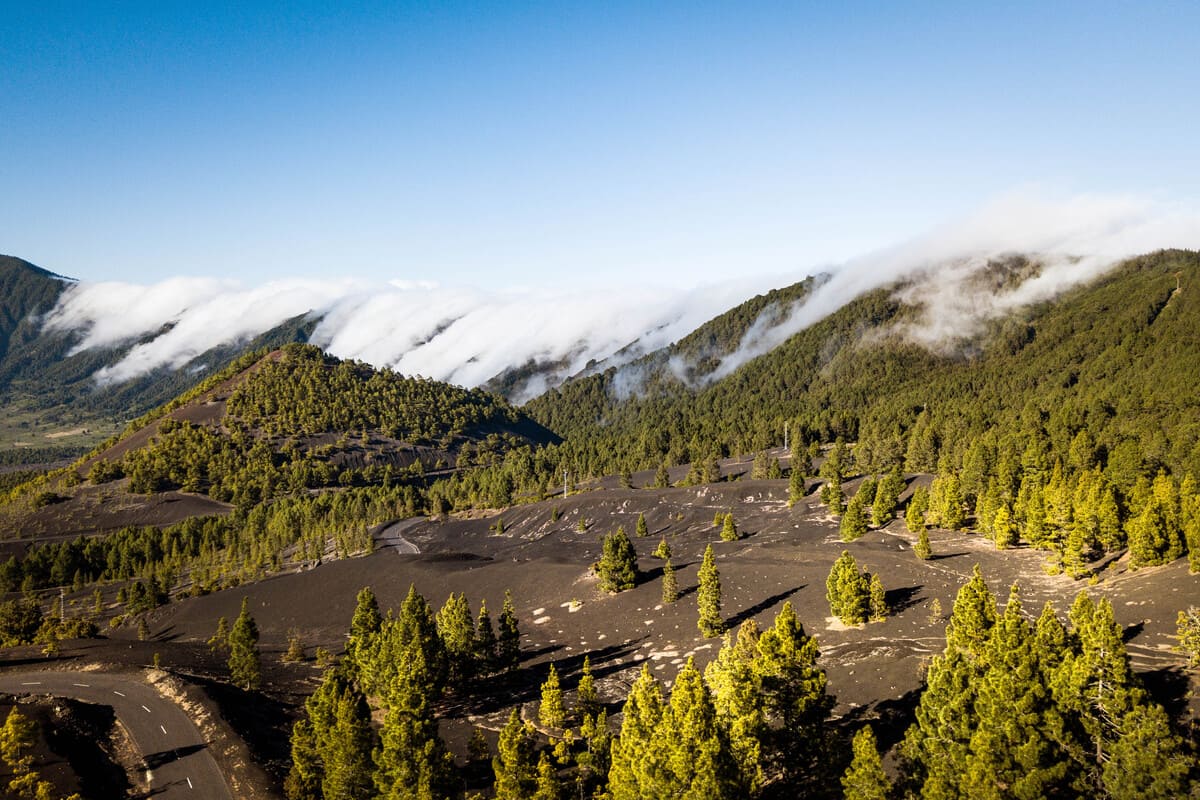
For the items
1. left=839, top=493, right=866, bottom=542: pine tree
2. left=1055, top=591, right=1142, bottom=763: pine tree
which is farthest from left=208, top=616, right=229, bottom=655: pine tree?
left=1055, top=591, right=1142, bottom=763: pine tree

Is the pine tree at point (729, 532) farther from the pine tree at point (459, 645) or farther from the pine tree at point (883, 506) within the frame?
the pine tree at point (459, 645)

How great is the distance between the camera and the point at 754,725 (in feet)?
116

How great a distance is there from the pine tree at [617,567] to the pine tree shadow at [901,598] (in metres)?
30.1

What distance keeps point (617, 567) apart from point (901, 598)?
32660mm

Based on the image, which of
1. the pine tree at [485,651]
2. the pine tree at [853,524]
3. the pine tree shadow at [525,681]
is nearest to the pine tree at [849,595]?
the pine tree shadow at [525,681]

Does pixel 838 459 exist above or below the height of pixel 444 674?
above

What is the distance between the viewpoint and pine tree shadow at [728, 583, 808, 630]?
69.7 meters

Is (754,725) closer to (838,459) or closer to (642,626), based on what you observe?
(642,626)

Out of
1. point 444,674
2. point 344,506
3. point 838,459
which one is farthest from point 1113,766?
point 344,506

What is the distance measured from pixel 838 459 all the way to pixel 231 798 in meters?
113

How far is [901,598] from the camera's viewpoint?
67625mm

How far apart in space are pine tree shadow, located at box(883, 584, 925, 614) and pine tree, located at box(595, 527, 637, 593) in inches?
1184

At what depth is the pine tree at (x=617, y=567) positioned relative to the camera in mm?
86062

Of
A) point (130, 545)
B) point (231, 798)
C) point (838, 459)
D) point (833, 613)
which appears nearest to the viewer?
point (231, 798)
